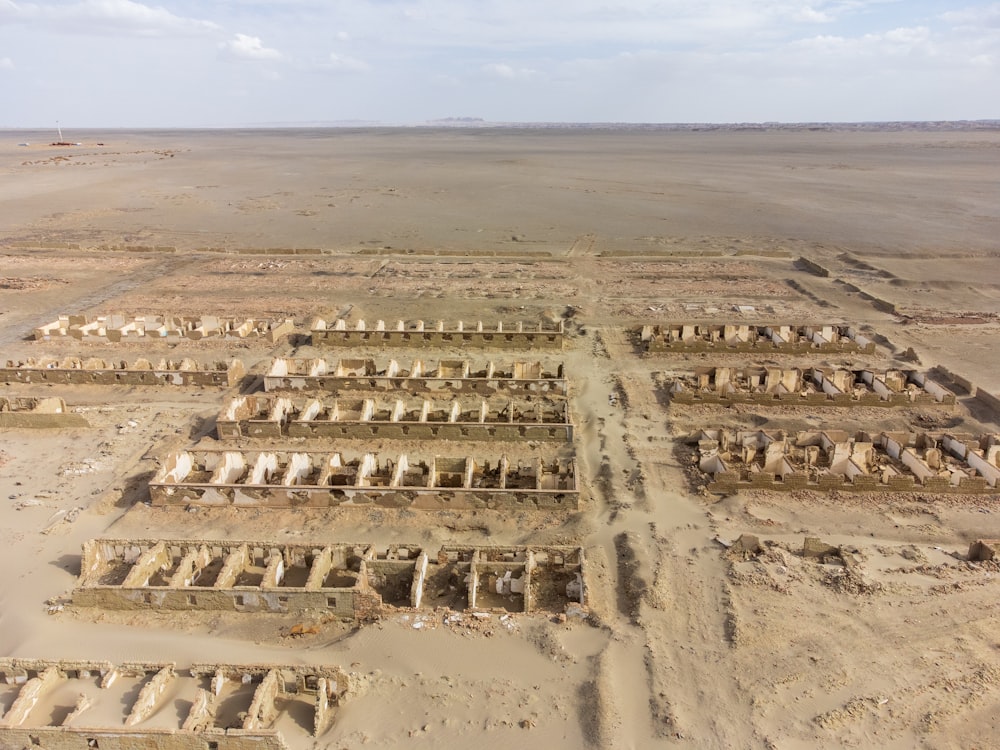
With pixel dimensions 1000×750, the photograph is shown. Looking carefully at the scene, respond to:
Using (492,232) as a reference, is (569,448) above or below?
below

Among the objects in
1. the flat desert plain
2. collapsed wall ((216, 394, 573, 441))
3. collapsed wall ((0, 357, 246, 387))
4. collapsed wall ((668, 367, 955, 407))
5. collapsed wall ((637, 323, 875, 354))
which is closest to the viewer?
the flat desert plain

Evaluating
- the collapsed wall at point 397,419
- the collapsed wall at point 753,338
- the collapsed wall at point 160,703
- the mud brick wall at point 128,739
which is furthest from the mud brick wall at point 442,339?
the mud brick wall at point 128,739

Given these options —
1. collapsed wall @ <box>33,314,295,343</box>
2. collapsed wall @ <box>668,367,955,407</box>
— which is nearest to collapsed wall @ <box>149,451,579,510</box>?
collapsed wall @ <box>668,367,955,407</box>

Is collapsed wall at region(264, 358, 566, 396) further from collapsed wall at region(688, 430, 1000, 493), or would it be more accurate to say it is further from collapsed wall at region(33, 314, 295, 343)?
collapsed wall at region(688, 430, 1000, 493)

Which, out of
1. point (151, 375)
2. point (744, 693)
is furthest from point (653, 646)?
point (151, 375)

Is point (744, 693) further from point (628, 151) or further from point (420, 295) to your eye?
point (628, 151)

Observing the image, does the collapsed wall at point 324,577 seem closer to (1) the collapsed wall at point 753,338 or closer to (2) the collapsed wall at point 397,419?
(2) the collapsed wall at point 397,419

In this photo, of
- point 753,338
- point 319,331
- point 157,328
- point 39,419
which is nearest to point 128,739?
point 39,419
